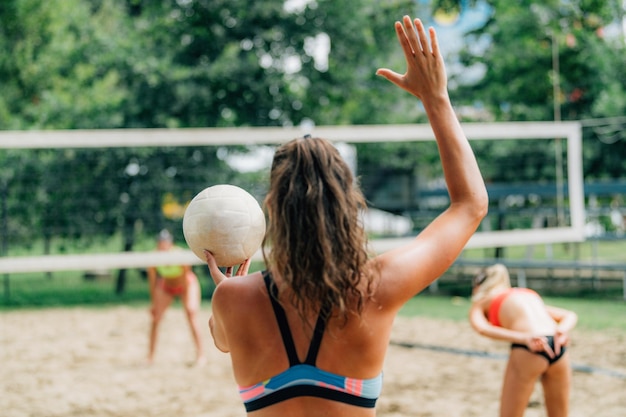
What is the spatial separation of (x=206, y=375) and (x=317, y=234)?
5601mm

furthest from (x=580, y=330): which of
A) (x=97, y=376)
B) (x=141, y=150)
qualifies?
(x=141, y=150)

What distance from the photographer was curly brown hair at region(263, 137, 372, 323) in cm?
138

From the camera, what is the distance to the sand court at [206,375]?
17.7 ft

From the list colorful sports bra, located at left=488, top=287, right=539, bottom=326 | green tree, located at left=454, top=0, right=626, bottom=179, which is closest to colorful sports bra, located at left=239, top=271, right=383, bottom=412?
colorful sports bra, located at left=488, top=287, right=539, bottom=326

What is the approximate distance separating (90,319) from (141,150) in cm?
377

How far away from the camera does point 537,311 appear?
4047 mm

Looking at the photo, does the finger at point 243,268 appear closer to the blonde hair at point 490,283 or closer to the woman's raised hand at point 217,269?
the woman's raised hand at point 217,269

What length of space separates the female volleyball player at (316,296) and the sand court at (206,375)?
3.90 meters

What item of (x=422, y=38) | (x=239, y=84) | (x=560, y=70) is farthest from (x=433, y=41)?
(x=560, y=70)

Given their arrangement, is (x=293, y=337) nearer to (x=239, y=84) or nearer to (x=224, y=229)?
(x=224, y=229)

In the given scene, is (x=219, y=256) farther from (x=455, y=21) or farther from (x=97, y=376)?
(x=455, y=21)

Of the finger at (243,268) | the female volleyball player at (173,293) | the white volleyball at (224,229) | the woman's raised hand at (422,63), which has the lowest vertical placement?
the female volleyball player at (173,293)

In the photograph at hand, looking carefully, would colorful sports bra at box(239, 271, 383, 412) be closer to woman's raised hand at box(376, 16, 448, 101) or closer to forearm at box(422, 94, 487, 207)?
forearm at box(422, 94, 487, 207)

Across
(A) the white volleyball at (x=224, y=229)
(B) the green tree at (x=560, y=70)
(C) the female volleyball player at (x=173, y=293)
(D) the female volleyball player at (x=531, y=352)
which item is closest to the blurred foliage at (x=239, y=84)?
(B) the green tree at (x=560, y=70)
